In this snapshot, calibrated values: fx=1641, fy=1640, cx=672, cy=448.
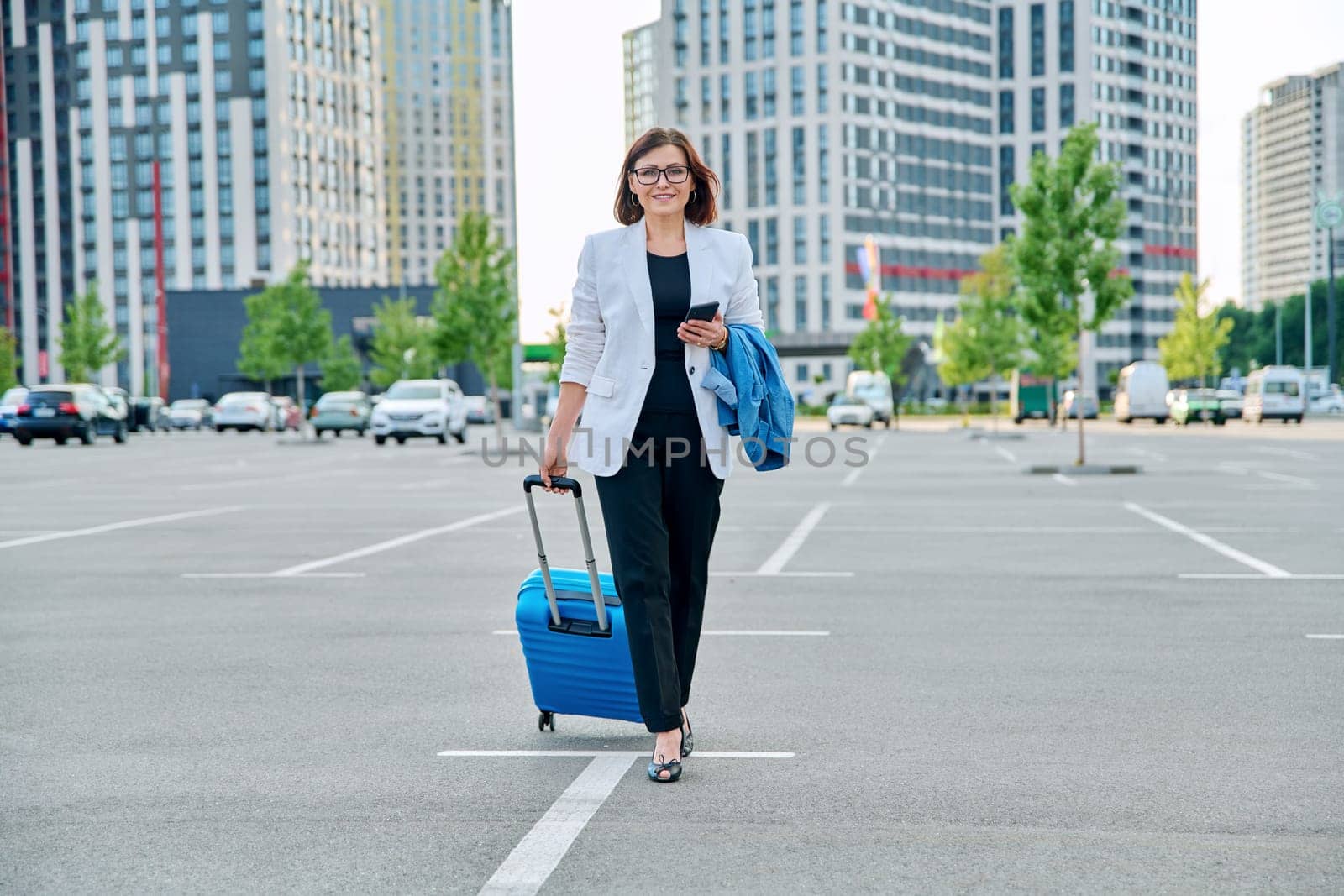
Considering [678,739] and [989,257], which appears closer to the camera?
[678,739]

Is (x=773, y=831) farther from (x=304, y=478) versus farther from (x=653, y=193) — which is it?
(x=304, y=478)

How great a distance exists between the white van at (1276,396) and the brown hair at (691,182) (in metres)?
61.0

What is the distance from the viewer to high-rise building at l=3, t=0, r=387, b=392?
143 meters

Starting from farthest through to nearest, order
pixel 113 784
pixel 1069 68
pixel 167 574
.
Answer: pixel 1069 68 → pixel 167 574 → pixel 113 784

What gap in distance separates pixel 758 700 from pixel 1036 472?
20.3m

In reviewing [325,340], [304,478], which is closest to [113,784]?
[304,478]

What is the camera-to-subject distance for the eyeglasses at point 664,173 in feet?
16.1

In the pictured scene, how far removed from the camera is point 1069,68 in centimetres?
14488

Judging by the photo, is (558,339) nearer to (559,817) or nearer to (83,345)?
(83,345)

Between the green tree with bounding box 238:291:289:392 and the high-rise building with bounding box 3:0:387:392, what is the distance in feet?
175

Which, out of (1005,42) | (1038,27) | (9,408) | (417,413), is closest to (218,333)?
(9,408)

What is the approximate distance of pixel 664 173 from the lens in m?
4.90

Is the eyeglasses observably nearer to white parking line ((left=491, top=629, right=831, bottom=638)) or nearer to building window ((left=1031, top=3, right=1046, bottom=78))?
white parking line ((left=491, top=629, right=831, bottom=638))

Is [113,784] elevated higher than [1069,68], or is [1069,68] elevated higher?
[1069,68]
